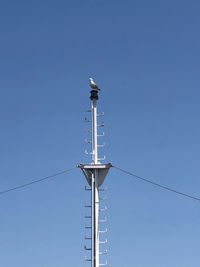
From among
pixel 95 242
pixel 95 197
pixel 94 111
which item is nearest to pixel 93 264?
pixel 95 242

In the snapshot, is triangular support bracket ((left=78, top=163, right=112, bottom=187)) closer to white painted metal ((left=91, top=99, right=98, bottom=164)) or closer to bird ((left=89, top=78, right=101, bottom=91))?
white painted metal ((left=91, top=99, right=98, bottom=164))

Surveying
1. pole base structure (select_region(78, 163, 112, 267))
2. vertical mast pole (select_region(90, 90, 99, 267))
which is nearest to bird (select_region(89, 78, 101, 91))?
vertical mast pole (select_region(90, 90, 99, 267))

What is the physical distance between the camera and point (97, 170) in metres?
42.4

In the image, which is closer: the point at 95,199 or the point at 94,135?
the point at 95,199

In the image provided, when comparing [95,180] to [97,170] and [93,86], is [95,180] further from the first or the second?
[93,86]

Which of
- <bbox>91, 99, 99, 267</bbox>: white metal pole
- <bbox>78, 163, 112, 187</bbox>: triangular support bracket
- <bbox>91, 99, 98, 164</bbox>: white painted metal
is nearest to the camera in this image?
<bbox>91, 99, 99, 267</bbox>: white metal pole

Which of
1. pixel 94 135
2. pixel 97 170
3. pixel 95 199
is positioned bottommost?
pixel 95 199

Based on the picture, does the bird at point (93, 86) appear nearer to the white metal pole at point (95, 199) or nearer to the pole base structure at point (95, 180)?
the white metal pole at point (95, 199)

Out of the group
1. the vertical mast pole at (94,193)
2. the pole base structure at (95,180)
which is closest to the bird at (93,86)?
the vertical mast pole at (94,193)

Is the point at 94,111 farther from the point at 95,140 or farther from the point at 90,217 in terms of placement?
the point at 90,217

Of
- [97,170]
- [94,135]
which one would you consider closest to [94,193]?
[97,170]

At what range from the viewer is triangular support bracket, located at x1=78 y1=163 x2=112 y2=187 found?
138ft

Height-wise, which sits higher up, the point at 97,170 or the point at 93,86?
the point at 93,86

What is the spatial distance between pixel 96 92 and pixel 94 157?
573 centimetres
